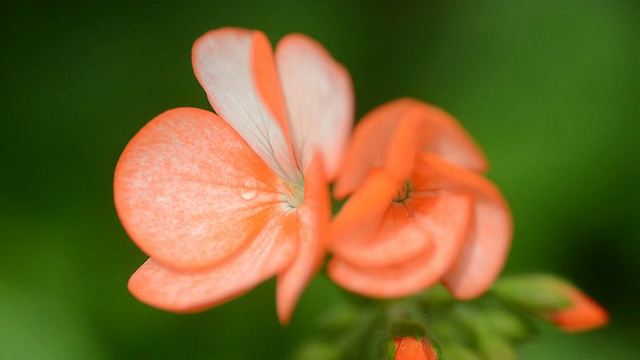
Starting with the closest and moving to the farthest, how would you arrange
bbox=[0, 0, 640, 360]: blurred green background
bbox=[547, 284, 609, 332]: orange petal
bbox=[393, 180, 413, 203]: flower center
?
bbox=[393, 180, 413, 203]: flower center → bbox=[547, 284, 609, 332]: orange petal → bbox=[0, 0, 640, 360]: blurred green background

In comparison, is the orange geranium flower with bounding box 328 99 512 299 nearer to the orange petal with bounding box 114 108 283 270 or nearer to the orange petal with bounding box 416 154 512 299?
the orange petal with bounding box 416 154 512 299

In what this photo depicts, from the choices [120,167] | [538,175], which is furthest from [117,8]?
[538,175]

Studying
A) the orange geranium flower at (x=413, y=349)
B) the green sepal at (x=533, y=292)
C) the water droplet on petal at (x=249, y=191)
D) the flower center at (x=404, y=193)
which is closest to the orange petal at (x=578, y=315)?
the green sepal at (x=533, y=292)

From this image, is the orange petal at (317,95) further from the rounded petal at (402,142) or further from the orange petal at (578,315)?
the orange petal at (578,315)

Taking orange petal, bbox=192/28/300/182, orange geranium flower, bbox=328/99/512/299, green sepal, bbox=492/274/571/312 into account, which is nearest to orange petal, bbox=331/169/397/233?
orange geranium flower, bbox=328/99/512/299

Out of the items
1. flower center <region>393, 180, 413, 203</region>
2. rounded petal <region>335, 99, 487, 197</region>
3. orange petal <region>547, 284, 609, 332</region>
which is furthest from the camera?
orange petal <region>547, 284, 609, 332</region>

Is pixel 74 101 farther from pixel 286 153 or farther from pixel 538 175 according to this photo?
pixel 538 175

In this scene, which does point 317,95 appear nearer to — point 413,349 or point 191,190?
point 191,190
